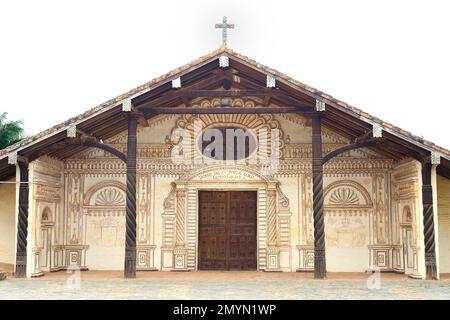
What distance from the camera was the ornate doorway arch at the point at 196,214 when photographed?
51.5ft

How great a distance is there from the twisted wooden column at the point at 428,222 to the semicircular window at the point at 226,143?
15.3 feet

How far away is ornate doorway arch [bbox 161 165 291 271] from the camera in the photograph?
51.5 feet

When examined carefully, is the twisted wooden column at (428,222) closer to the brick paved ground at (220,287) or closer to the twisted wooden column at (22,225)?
the brick paved ground at (220,287)

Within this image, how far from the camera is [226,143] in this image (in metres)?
16.1

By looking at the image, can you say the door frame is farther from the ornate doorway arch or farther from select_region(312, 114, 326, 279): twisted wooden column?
the ornate doorway arch

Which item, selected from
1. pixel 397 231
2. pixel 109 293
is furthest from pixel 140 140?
pixel 397 231

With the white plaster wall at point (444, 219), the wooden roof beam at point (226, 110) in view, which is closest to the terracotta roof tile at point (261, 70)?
the wooden roof beam at point (226, 110)

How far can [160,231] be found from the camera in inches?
627

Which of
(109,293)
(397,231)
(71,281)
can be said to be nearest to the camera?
(109,293)

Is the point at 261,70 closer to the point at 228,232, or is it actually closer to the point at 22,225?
the point at 228,232

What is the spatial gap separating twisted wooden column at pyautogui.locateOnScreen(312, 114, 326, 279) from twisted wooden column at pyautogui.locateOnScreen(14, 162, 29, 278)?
699 cm

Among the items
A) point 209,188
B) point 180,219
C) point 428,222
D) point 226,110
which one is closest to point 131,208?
point 180,219

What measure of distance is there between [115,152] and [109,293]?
3.86 metres
